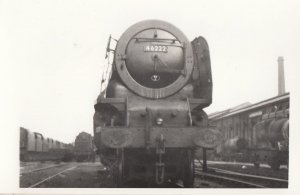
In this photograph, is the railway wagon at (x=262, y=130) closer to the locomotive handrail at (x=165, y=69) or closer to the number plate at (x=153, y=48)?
the locomotive handrail at (x=165, y=69)

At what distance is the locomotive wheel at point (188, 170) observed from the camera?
5203 mm

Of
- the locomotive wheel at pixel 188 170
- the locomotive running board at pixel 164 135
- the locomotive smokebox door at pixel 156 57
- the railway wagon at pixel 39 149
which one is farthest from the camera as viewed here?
the railway wagon at pixel 39 149

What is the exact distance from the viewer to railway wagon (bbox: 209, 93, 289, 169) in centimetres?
911

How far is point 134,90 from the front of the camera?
17.4 feet

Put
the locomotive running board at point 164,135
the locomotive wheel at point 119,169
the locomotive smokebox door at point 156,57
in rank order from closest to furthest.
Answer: the locomotive running board at point 164,135, the locomotive wheel at point 119,169, the locomotive smokebox door at point 156,57

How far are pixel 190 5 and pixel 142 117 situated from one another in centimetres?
146

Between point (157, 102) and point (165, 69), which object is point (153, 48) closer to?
point (165, 69)

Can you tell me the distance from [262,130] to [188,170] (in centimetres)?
628

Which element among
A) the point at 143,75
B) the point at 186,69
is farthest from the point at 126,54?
the point at 186,69

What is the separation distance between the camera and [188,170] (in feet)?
17.1

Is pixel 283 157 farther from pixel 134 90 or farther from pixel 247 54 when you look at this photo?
pixel 134 90

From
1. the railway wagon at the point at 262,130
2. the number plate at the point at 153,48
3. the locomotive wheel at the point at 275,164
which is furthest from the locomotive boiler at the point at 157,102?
the locomotive wheel at the point at 275,164

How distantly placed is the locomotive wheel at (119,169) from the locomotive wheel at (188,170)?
2.53ft

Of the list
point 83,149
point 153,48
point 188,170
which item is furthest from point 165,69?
point 83,149
